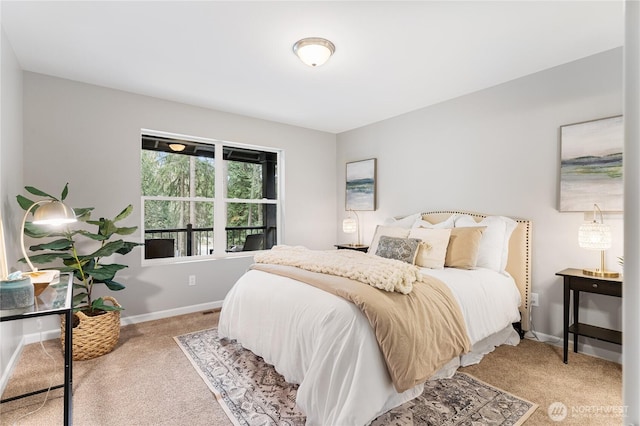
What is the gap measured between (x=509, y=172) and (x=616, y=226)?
94 cm

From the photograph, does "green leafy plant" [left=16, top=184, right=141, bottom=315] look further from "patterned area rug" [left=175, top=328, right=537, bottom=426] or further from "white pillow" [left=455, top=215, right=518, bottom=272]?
"white pillow" [left=455, top=215, right=518, bottom=272]

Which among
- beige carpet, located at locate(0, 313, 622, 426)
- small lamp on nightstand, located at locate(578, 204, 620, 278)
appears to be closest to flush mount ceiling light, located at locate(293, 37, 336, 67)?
small lamp on nightstand, located at locate(578, 204, 620, 278)

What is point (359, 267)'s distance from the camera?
7.16 feet

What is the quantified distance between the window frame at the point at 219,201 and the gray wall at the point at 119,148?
0.07m

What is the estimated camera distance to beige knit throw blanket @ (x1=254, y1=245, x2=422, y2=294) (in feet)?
6.45

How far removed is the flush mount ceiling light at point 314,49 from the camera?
2.41 metres

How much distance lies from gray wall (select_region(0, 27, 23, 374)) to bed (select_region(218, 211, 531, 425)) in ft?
4.92

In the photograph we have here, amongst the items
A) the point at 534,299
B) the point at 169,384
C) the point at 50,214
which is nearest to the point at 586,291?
the point at 534,299

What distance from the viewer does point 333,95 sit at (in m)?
3.55

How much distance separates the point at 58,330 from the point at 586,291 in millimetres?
4511

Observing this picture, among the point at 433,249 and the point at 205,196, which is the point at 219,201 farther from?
the point at 433,249

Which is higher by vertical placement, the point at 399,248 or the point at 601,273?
the point at 399,248

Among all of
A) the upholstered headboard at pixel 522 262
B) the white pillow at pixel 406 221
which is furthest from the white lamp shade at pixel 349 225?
the upholstered headboard at pixel 522 262

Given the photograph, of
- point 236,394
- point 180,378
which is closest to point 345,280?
point 236,394
